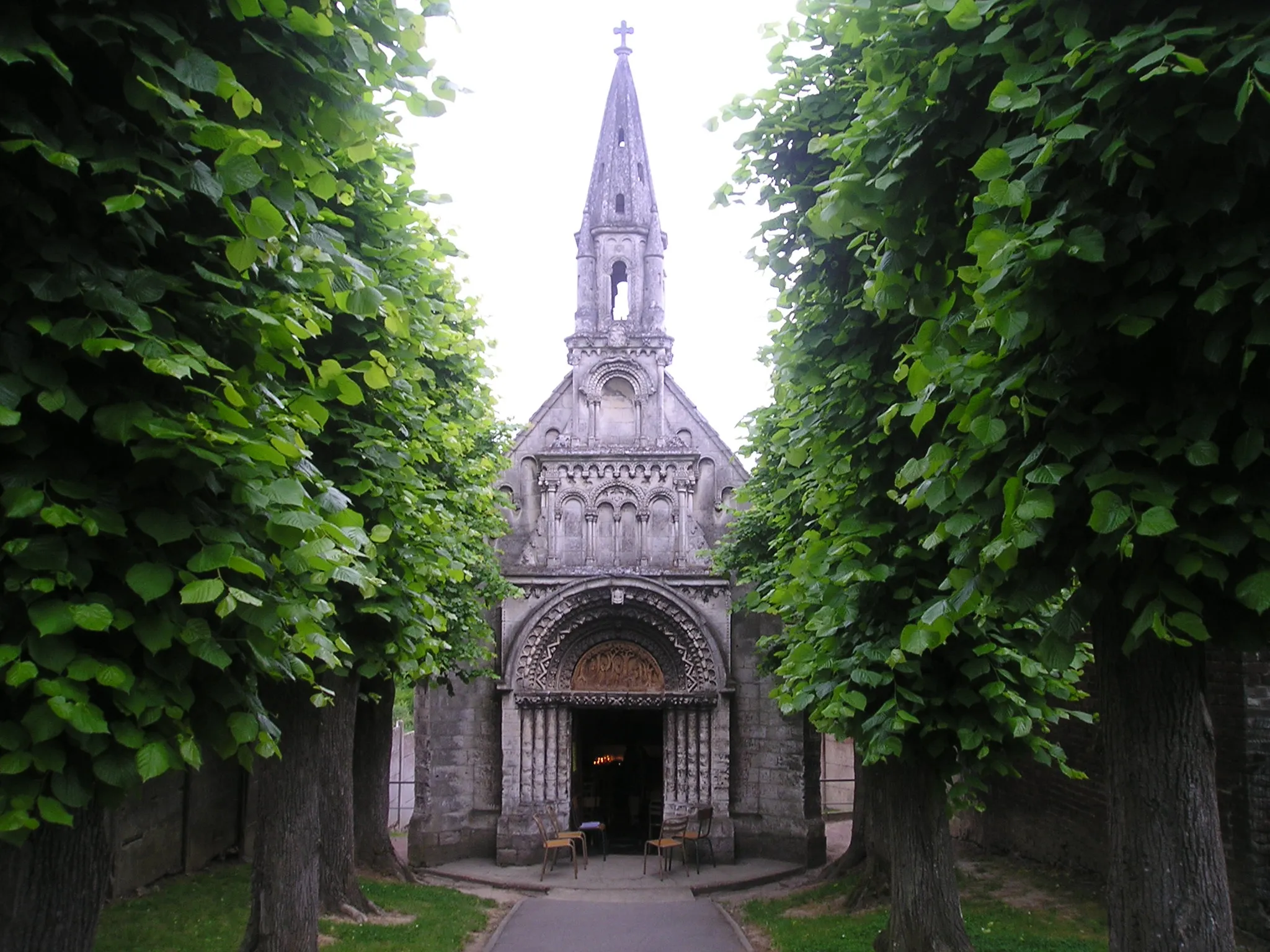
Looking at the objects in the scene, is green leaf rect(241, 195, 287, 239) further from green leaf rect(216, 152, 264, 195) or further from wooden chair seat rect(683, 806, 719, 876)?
wooden chair seat rect(683, 806, 719, 876)

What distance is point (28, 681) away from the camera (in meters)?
3.98

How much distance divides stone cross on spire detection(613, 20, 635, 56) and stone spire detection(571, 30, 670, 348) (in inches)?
70.1

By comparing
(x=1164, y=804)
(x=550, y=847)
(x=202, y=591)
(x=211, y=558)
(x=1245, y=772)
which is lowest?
(x=550, y=847)

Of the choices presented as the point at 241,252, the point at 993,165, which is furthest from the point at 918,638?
the point at 241,252

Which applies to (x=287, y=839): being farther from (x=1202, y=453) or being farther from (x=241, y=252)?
(x=1202, y=453)

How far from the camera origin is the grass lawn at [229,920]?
12.0 metres

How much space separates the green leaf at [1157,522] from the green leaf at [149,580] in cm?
393

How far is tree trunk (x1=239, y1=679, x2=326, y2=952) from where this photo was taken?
9367 millimetres

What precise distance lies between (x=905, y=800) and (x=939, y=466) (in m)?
4.93

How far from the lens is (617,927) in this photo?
15.2 metres

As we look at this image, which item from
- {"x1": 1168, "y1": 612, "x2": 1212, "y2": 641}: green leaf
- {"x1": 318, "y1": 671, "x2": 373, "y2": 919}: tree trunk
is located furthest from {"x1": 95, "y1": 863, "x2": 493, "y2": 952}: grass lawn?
{"x1": 1168, "y1": 612, "x2": 1212, "y2": 641}: green leaf

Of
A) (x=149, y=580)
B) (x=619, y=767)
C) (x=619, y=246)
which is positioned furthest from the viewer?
(x=619, y=767)

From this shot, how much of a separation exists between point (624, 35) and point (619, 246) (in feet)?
19.1

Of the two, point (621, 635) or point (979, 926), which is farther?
point (621, 635)
